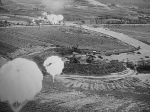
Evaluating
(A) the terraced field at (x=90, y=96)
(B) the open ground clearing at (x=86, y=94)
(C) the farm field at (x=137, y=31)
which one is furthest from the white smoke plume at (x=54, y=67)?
(C) the farm field at (x=137, y=31)

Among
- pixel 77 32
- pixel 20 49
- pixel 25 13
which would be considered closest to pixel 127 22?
pixel 77 32

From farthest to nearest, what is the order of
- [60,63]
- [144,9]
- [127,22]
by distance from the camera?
[144,9], [127,22], [60,63]

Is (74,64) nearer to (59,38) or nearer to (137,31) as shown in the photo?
(59,38)

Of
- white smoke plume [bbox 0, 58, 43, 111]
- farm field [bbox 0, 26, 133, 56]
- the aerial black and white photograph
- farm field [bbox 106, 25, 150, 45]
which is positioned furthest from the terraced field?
farm field [bbox 106, 25, 150, 45]

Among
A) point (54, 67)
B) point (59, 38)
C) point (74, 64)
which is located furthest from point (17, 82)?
point (59, 38)

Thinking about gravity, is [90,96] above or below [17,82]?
below

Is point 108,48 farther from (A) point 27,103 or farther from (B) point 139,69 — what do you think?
(A) point 27,103
